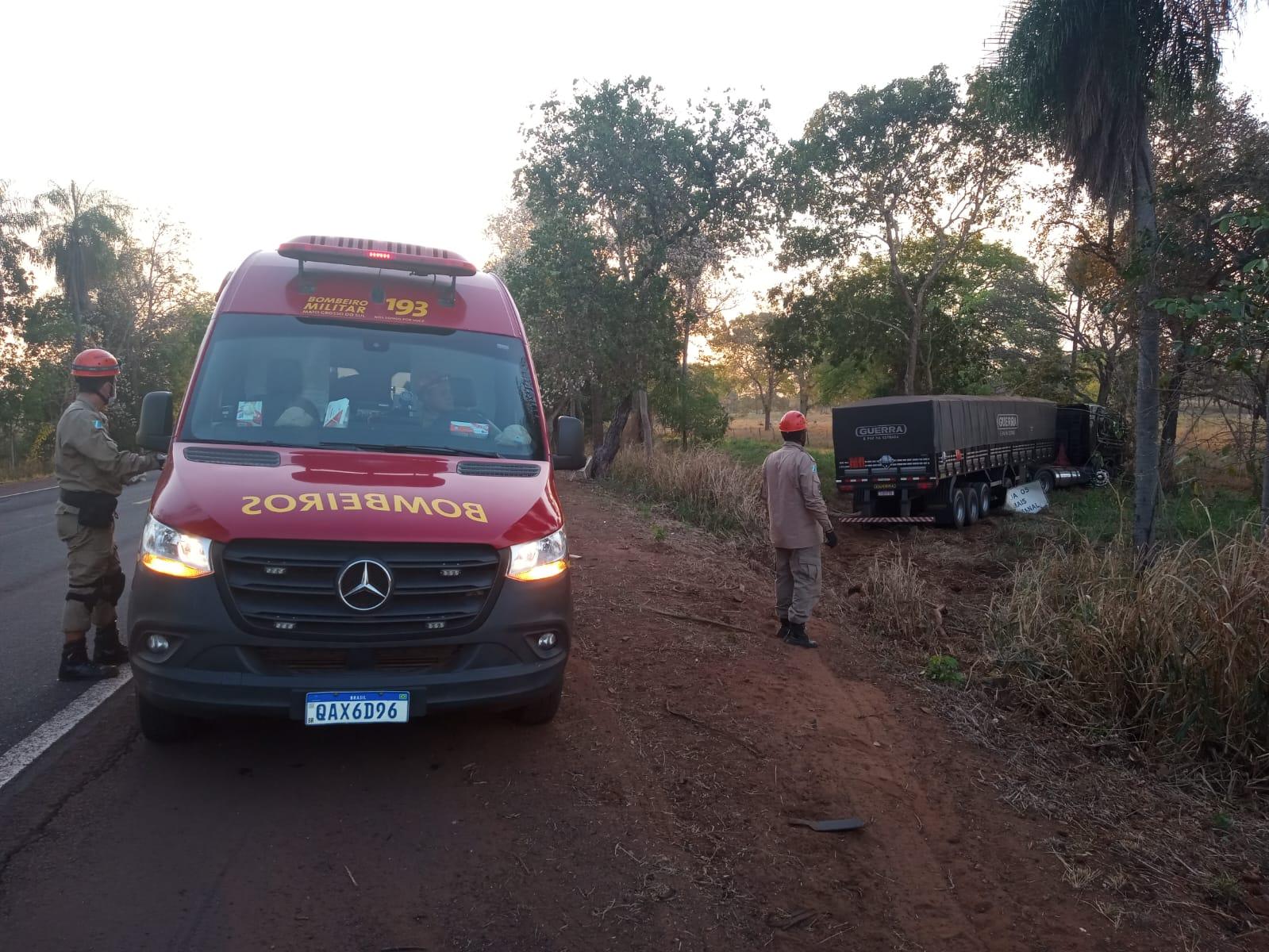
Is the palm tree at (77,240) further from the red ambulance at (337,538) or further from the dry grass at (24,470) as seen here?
the red ambulance at (337,538)

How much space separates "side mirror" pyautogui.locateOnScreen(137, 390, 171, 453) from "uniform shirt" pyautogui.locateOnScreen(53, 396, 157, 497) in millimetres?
534

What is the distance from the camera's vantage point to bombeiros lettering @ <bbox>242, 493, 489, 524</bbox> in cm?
393

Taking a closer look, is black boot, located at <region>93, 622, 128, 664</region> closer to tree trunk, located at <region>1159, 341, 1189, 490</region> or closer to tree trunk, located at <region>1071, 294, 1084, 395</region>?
tree trunk, located at <region>1159, 341, 1189, 490</region>

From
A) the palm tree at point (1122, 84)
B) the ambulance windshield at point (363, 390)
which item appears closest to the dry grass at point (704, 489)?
the palm tree at point (1122, 84)

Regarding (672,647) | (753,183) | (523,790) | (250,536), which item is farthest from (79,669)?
(753,183)

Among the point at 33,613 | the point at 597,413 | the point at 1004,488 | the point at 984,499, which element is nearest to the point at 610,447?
the point at 597,413

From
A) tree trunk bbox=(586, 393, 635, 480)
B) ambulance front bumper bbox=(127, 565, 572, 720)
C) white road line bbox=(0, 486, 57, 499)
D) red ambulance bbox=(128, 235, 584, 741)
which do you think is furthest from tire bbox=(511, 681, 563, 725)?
white road line bbox=(0, 486, 57, 499)

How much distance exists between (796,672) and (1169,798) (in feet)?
7.61

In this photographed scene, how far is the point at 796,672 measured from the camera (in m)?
6.46

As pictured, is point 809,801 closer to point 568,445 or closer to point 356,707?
point 356,707

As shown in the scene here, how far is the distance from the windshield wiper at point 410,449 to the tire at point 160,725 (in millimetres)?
1455

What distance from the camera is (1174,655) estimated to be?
5.69 metres

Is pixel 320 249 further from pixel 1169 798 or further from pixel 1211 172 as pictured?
pixel 1211 172

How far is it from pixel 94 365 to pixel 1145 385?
12.3m
